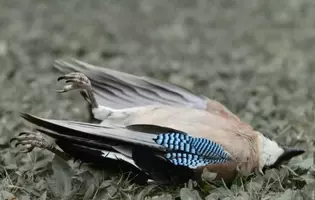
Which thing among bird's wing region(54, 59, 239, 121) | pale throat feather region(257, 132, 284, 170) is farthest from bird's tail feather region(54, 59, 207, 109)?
pale throat feather region(257, 132, 284, 170)

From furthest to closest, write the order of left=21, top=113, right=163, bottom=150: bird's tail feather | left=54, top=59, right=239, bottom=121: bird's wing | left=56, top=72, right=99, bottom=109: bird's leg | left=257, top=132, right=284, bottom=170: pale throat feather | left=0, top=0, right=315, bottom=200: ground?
left=54, top=59, right=239, bottom=121: bird's wing < left=56, top=72, right=99, bottom=109: bird's leg < left=257, top=132, right=284, bottom=170: pale throat feather < left=0, top=0, right=315, bottom=200: ground < left=21, top=113, right=163, bottom=150: bird's tail feather

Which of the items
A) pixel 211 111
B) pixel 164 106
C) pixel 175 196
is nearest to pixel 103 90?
pixel 164 106

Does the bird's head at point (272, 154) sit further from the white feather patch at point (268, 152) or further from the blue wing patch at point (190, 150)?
the blue wing patch at point (190, 150)

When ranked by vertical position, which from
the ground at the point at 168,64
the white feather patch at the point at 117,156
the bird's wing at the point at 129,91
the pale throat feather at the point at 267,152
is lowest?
the ground at the point at 168,64

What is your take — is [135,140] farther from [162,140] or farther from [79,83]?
[79,83]

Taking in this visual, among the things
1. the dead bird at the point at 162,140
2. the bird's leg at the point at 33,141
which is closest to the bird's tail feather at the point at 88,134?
the dead bird at the point at 162,140

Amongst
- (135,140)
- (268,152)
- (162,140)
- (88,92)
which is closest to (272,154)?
(268,152)

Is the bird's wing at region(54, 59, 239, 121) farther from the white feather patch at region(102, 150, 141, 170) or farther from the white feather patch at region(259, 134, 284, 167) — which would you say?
the white feather patch at region(102, 150, 141, 170)
